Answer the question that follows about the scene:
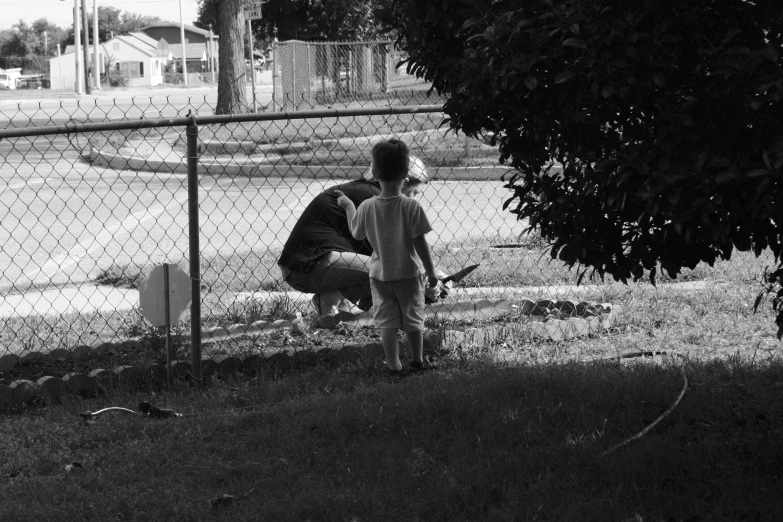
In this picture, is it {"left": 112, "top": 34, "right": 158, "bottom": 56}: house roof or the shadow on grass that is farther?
{"left": 112, "top": 34, "right": 158, "bottom": 56}: house roof

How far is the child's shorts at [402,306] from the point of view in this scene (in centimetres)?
484

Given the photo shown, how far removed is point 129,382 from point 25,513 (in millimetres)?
1542

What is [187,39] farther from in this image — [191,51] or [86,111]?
[86,111]

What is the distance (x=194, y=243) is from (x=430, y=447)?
1.72 meters

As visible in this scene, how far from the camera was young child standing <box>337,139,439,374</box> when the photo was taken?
4742mm

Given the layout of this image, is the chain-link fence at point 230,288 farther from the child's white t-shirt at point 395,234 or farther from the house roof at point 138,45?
the house roof at point 138,45

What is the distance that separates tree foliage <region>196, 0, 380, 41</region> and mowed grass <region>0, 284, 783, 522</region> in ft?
93.0

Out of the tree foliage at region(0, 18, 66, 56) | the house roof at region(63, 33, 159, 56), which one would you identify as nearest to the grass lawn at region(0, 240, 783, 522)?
A: the house roof at region(63, 33, 159, 56)

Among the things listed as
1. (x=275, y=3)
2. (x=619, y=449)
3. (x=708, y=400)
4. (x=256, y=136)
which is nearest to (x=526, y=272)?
(x=708, y=400)

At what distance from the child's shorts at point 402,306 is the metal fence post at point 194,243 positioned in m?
0.95

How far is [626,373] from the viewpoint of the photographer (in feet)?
15.1

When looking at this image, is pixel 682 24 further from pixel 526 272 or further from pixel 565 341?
pixel 526 272

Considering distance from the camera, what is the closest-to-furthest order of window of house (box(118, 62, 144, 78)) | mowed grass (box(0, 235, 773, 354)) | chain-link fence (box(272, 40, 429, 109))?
mowed grass (box(0, 235, 773, 354)), chain-link fence (box(272, 40, 429, 109)), window of house (box(118, 62, 144, 78))

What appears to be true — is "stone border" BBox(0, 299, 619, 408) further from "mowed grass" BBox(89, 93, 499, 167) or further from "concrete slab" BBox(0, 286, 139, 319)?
"mowed grass" BBox(89, 93, 499, 167)
